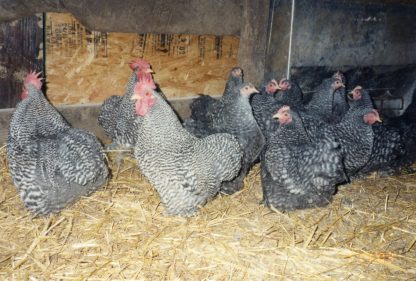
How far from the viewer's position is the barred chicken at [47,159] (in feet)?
11.1

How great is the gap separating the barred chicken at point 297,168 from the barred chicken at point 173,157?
511 mm

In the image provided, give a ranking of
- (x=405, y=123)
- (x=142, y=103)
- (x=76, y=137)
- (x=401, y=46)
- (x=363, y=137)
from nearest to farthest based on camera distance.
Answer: (x=142, y=103) < (x=76, y=137) < (x=363, y=137) < (x=405, y=123) < (x=401, y=46)

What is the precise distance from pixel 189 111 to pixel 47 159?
2.67 meters

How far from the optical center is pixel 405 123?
517cm

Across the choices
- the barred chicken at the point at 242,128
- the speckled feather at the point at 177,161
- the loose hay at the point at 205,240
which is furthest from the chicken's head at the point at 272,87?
the speckled feather at the point at 177,161

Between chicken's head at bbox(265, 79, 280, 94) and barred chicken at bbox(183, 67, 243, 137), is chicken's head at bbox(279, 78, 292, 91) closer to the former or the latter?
chicken's head at bbox(265, 79, 280, 94)

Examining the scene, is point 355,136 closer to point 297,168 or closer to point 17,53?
point 297,168

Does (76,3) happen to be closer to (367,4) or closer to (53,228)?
(53,228)

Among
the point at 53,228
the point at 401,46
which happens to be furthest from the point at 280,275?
the point at 401,46

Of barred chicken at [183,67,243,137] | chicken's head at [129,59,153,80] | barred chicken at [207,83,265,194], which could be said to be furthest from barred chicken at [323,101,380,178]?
chicken's head at [129,59,153,80]

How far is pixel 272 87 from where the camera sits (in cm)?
503

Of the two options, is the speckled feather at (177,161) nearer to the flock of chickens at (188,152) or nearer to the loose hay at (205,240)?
the flock of chickens at (188,152)

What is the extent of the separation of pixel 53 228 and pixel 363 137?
11.5 feet

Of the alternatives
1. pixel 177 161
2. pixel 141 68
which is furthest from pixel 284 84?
pixel 177 161
